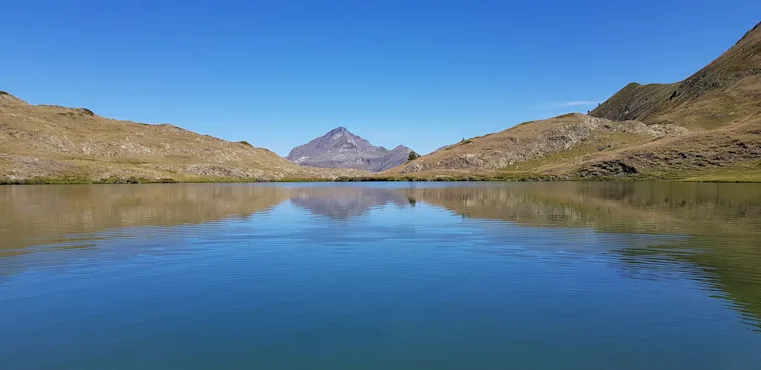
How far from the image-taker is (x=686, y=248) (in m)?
32.0

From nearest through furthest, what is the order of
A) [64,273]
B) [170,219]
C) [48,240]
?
[64,273] → [48,240] → [170,219]

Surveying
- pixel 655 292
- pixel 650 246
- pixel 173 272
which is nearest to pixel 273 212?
pixel 173 272

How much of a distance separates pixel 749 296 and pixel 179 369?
21749mm

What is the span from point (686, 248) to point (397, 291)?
2226 centimetres

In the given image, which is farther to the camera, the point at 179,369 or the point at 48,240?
the point at 48,240

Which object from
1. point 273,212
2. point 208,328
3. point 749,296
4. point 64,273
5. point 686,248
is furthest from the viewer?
point 273,212

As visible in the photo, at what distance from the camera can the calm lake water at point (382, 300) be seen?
1391 centimetres

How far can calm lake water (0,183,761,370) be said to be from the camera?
13.9 meters

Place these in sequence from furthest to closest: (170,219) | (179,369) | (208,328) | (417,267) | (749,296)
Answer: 1. (170,219)
2. (417,267)
3. (749,296)
4. (208,328)
5. (179,369)

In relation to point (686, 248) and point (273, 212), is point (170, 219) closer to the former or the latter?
point (273, 212)

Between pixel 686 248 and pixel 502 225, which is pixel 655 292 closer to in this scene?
pixel 686 248

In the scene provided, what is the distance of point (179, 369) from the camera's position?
42.4 ft

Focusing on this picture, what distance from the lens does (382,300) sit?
64.4 ft

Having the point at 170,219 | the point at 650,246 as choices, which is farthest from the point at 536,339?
the point at 170,219
